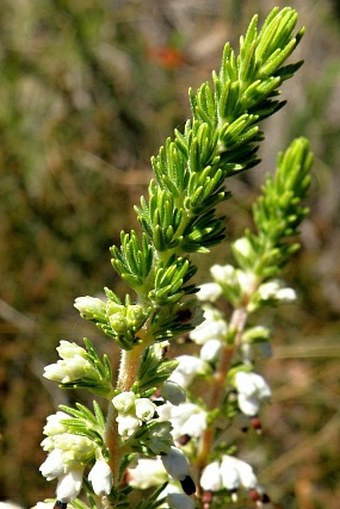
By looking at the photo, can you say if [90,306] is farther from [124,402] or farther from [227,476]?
[227,476]

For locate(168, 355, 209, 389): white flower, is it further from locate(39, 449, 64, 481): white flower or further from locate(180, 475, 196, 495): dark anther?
locate(39, 449, 64, 481): white flower

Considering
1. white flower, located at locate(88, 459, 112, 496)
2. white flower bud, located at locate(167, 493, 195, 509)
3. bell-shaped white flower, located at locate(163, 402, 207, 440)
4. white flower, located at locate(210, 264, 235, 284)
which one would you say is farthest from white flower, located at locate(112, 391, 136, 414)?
white flower, located at locate(210, 264, 235, 284)

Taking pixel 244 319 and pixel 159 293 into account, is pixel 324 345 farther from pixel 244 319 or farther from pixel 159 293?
pixel 159 293

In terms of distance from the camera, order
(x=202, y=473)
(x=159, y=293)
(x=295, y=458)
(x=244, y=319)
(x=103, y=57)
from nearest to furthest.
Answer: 1. (x=159, y=293)
2. (x=202, y=473)
3. (x=244, y=319)
4. (x=295, y=458)
5. (x=103, y=57)

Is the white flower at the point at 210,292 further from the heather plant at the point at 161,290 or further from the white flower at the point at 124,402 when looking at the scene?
the white flower at the point at 124,402

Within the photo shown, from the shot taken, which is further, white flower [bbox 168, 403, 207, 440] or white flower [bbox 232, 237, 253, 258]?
white flower [bbox 232, 237, 253, 258]

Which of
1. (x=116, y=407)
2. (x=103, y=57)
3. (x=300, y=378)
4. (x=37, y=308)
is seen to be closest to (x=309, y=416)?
(x=300, y=378)

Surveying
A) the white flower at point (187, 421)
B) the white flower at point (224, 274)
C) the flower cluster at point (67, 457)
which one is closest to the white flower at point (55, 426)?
the flower cluster at point (67, 457)
